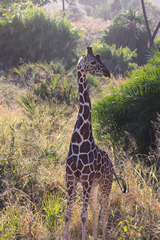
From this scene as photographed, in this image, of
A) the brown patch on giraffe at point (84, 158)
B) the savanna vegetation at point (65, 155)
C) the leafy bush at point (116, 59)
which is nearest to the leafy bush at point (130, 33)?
the leafy bush at point (116, 59)

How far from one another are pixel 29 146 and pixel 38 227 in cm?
173

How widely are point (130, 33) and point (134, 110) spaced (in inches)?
638

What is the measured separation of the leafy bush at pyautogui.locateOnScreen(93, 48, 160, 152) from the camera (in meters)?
3.75

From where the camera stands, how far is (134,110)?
3830 mm

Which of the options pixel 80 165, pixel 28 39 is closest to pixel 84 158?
pixel 80 165

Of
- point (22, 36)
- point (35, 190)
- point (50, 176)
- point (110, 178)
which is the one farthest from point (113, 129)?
point (22, 36)

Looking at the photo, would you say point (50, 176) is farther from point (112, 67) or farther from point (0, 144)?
point (112, 67)

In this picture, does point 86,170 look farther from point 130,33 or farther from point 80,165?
point 130,33

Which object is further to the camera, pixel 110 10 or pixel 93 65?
pixel 110 10

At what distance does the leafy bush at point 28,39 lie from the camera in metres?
12.8

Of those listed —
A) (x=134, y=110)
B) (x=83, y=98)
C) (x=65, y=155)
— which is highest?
(x=83, y=98)

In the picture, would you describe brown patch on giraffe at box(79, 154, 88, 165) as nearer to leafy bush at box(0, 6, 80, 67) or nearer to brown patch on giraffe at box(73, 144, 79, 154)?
brown patch on giraffe at box(73, 144, 79, 154)

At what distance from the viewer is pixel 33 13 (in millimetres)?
13273

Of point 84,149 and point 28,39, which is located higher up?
point 28,39
